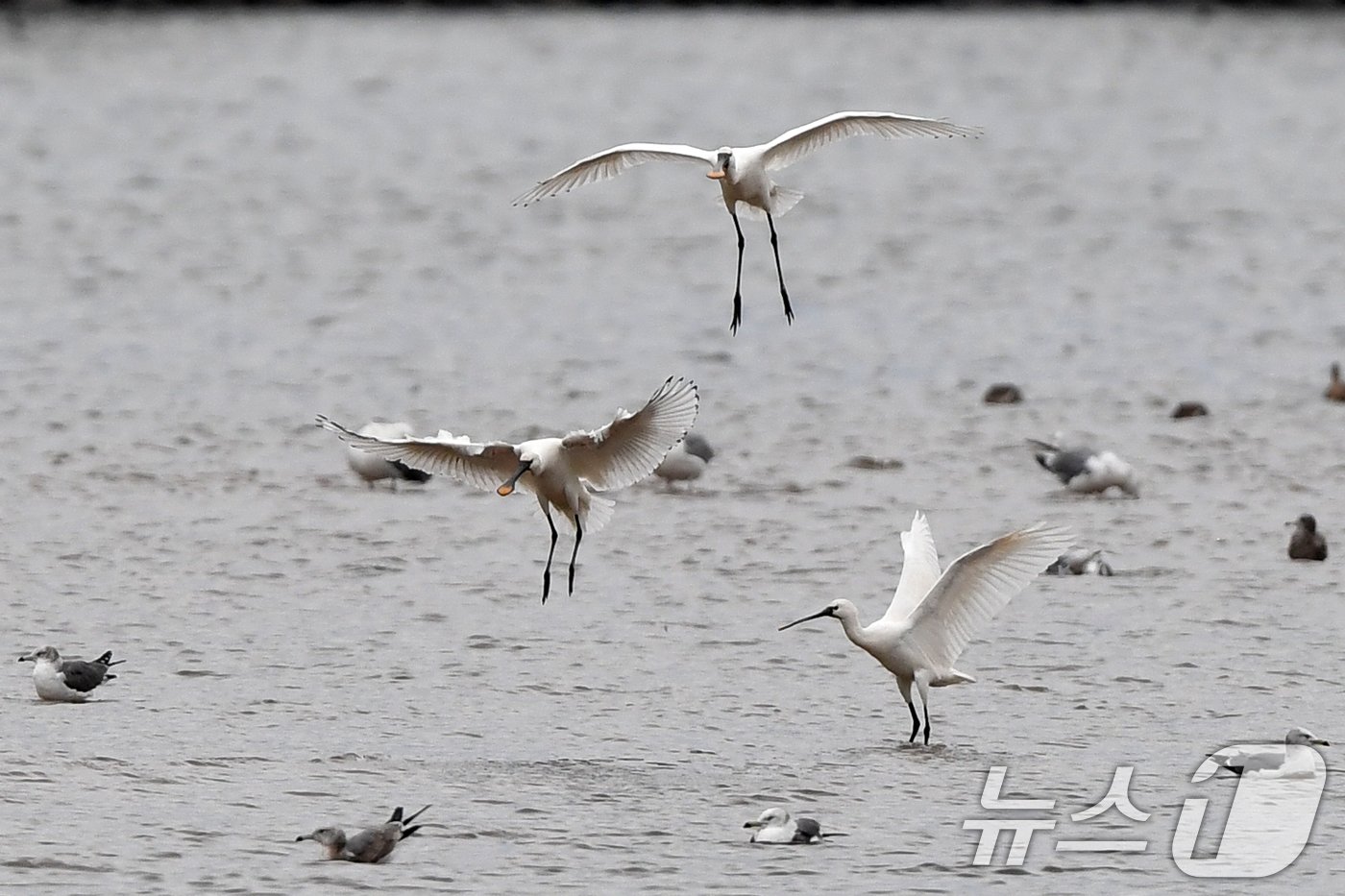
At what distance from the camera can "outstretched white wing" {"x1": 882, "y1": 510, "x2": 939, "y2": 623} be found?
12555 mm

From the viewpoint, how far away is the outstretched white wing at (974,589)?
477 inches

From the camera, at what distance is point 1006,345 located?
26.9 meters

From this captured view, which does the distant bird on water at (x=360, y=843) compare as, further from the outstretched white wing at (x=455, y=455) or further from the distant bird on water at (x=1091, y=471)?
the distant bird on water at (x=1091, y=471)

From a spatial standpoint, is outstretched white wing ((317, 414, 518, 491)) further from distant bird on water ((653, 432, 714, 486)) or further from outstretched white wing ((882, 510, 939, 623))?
distant bird on water ((653, 432, 714, 486))

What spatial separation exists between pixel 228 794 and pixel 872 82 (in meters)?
49.4

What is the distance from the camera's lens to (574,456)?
12320 mm

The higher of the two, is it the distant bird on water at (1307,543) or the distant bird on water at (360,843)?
the distant bird on water at (1307,543)

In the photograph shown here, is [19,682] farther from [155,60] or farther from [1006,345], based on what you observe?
[155,60]

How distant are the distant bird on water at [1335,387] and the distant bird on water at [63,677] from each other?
13.7 m

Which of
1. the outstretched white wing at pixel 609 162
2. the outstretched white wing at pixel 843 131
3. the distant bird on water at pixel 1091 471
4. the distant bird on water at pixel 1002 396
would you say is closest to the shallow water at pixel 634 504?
the distant bird on water at pixel 1091 471

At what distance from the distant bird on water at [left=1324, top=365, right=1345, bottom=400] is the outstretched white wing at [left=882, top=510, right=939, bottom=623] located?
37.5 feet

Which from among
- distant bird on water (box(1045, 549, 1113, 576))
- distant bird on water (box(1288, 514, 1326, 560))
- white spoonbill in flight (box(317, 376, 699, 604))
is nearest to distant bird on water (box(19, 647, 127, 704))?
white spoonbill in flight (box(317, 376, 699, 604))

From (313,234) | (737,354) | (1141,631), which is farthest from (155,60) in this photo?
(1141,631)

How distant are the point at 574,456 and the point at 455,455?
55 centimetres
